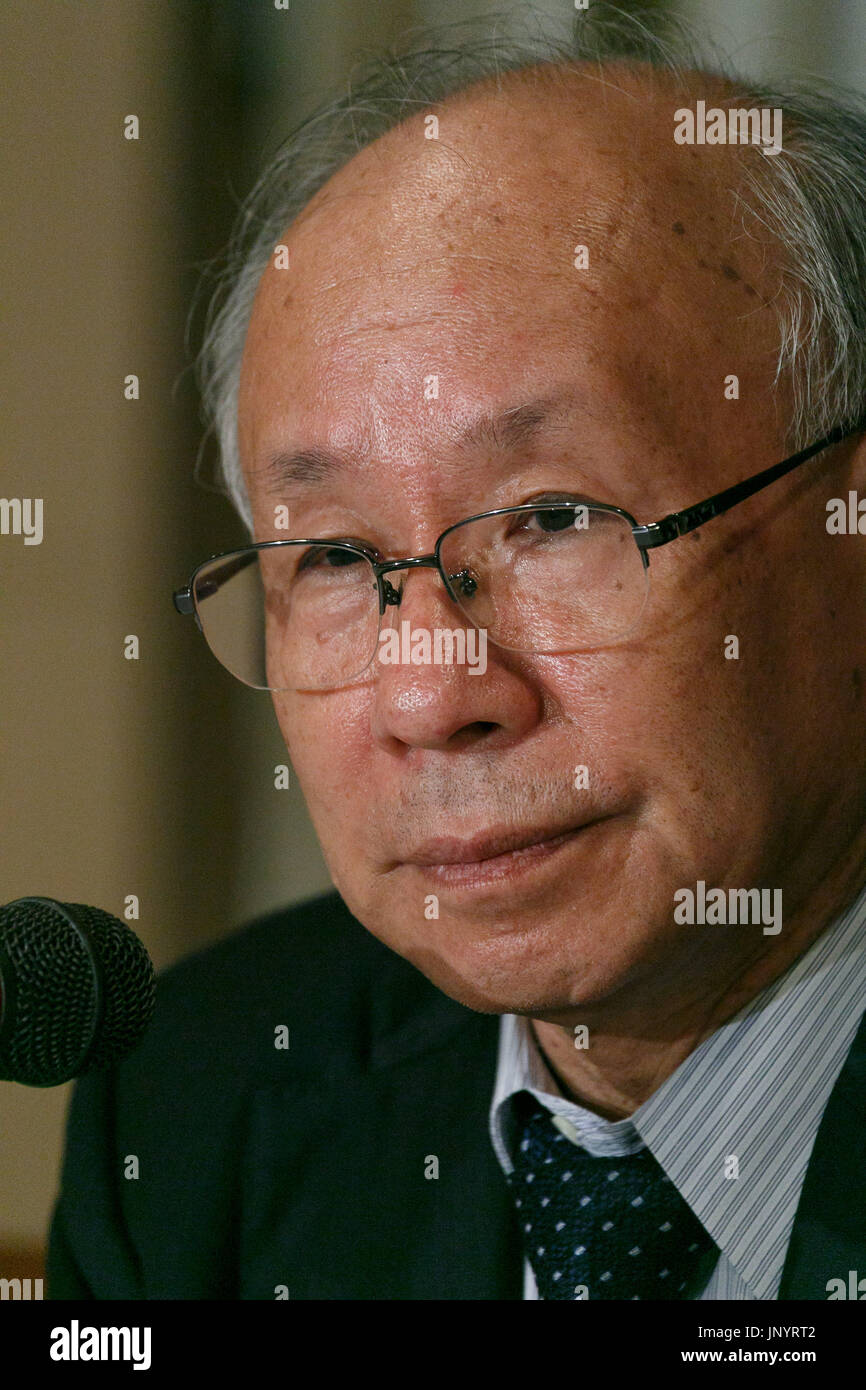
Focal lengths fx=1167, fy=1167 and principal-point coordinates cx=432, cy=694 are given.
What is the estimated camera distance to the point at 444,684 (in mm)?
1062

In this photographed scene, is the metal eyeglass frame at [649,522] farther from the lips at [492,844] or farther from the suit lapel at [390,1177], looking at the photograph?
the suit lapel at [390,1177]

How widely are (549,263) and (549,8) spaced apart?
2.35 ft

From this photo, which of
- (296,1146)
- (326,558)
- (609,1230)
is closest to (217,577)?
(326,558)

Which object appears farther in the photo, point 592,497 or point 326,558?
point 326,558

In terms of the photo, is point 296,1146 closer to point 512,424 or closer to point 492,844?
point 492,844

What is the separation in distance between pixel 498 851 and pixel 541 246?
575 millimetres

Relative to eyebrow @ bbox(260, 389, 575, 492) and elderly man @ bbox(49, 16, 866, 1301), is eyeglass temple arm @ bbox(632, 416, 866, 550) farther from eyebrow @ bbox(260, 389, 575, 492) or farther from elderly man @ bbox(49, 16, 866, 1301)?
eyebrow @ bbox(260, 389, 575, 492)

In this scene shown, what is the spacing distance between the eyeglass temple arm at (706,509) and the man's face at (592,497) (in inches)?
0.5

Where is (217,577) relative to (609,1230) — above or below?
above

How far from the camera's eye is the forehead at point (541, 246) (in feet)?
3.58

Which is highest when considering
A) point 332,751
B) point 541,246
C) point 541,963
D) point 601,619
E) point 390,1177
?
point 541,246

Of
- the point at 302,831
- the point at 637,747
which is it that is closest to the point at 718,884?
the point at 637,747

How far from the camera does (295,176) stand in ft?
4.91
